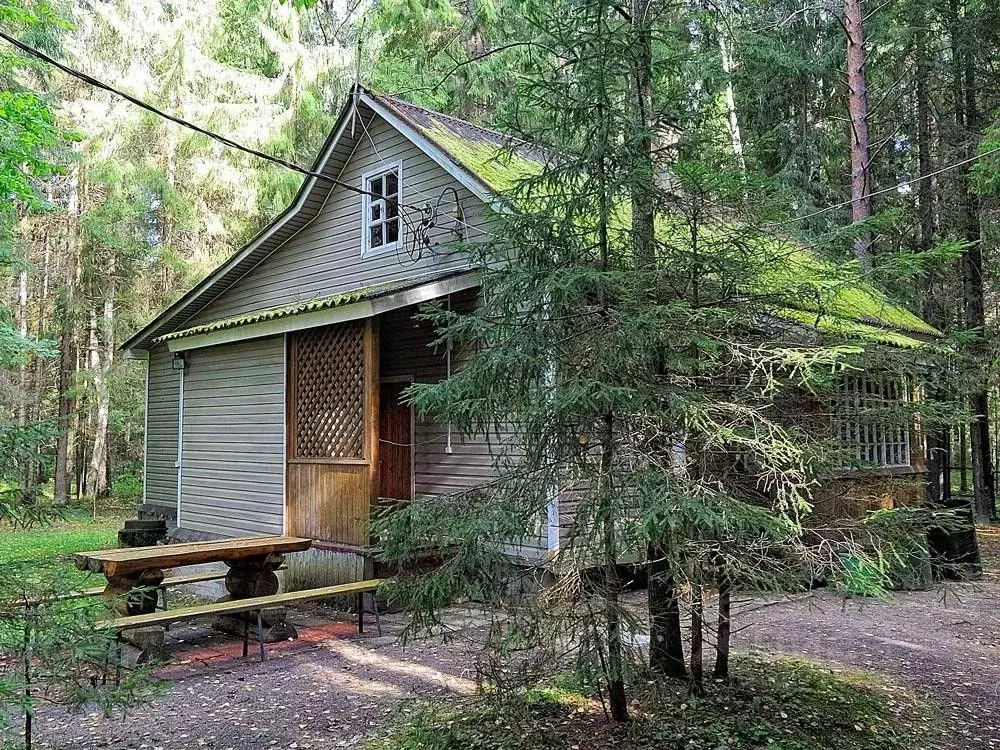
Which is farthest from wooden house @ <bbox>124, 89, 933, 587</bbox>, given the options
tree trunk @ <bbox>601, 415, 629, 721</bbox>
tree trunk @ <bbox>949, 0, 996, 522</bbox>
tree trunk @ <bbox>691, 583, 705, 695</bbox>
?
tree trunk @ <bbox>949, 0, 996, 522</bbox>

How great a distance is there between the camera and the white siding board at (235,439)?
11.4 meters

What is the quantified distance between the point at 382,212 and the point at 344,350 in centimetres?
235

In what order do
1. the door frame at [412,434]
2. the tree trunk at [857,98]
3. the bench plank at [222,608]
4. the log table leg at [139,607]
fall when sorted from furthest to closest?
the tree trunk at [857,98], the door frame at [412,434], the log table leg at [139,607], the bench plank at [222,608]

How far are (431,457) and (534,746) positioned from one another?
5904 millimetres

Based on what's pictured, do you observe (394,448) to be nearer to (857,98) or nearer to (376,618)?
(376,618)

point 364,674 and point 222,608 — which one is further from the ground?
point 222,608

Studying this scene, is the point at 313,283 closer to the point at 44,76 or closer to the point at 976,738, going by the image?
the point at 44,76

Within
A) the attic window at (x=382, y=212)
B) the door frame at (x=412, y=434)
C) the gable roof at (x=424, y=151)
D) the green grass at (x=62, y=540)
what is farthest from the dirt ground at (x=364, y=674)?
the green grass at (x=62, y=540)

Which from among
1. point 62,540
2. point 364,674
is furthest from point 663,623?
point 62,540

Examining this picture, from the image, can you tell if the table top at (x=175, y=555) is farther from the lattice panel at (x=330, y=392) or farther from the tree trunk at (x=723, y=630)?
the tree trunk at (x=723, y=630)

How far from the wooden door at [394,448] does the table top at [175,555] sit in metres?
1.99

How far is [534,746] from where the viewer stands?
421 centimetres

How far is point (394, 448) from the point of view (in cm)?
1020

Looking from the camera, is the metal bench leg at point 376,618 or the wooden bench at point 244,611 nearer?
the wooden bench at point 244,611
